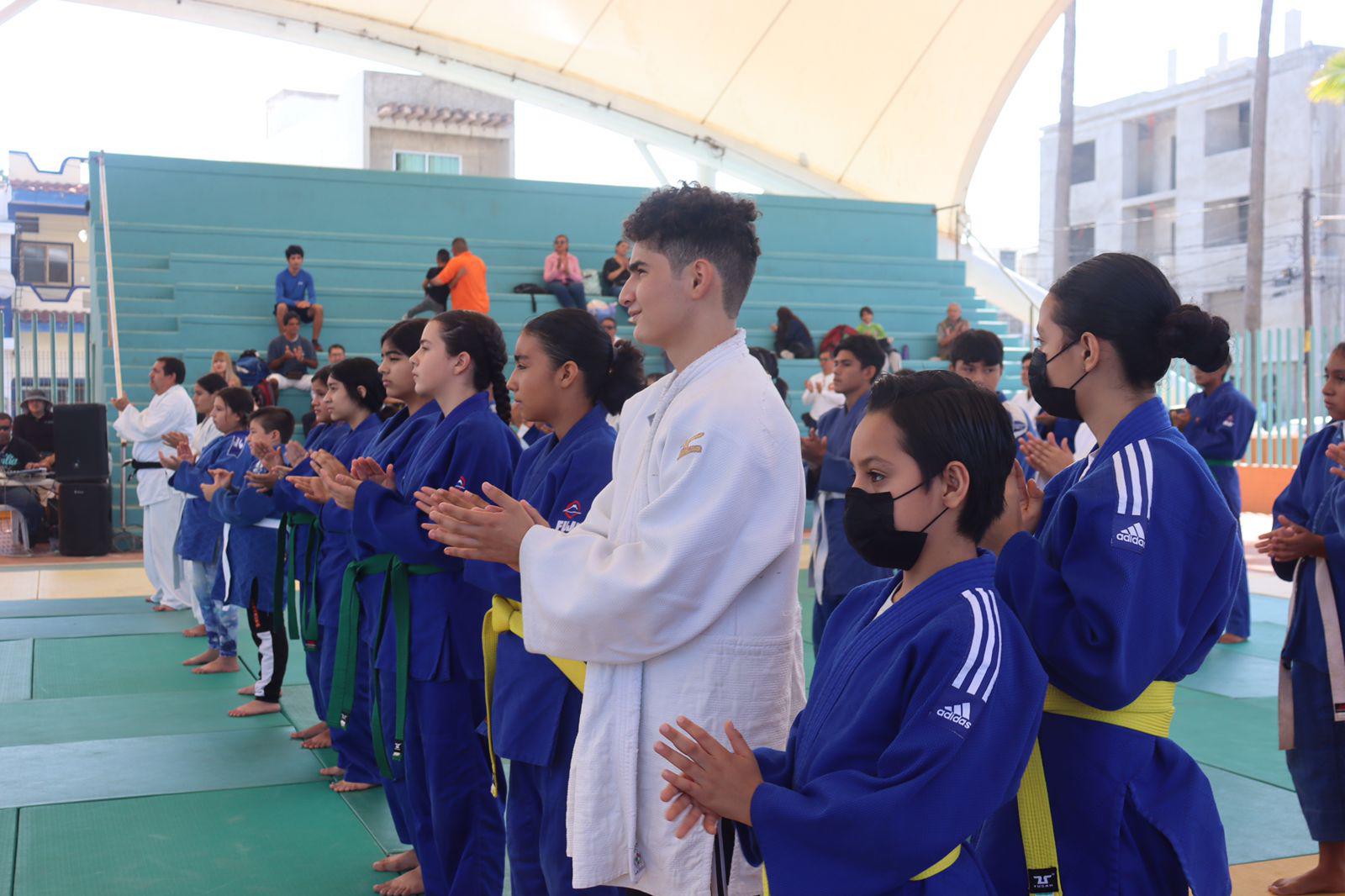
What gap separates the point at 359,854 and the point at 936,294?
46.5ft

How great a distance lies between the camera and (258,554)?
204 inches

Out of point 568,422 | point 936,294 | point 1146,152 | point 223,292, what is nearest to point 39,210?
point 223,292

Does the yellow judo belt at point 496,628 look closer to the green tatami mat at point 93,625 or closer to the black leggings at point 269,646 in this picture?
the black leggings at point 269,646

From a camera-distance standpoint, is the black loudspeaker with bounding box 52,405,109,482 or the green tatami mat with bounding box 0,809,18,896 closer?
the green tatami mat with bounding box 0,809,18,896

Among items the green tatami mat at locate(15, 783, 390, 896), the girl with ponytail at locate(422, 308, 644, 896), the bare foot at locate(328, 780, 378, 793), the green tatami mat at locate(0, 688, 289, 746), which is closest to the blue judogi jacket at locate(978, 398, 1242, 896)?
the girl with ponytail at locate(422, 308, 644, 896)

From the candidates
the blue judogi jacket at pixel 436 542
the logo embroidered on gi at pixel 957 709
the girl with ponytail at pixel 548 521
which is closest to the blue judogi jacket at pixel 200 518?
the blue judogi jacket at pixel 436 542

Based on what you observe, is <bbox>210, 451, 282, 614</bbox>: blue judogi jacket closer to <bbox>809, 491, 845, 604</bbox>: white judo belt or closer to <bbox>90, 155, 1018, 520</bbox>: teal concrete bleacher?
<bbox>809, 491, 845, 604</bbox>: white judo belt

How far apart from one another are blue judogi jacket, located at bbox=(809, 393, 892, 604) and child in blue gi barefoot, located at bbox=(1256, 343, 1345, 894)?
1.64 m

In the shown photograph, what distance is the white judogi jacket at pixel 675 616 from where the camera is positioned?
1889 millimetres

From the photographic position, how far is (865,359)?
4.93 meters

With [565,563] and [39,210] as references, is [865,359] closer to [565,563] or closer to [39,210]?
[565,563]

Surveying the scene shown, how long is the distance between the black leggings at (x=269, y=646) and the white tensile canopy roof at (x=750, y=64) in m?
13.7

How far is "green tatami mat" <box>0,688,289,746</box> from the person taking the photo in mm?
5039

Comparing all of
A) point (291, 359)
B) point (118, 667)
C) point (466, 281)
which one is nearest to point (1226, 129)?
point (466, 281)
